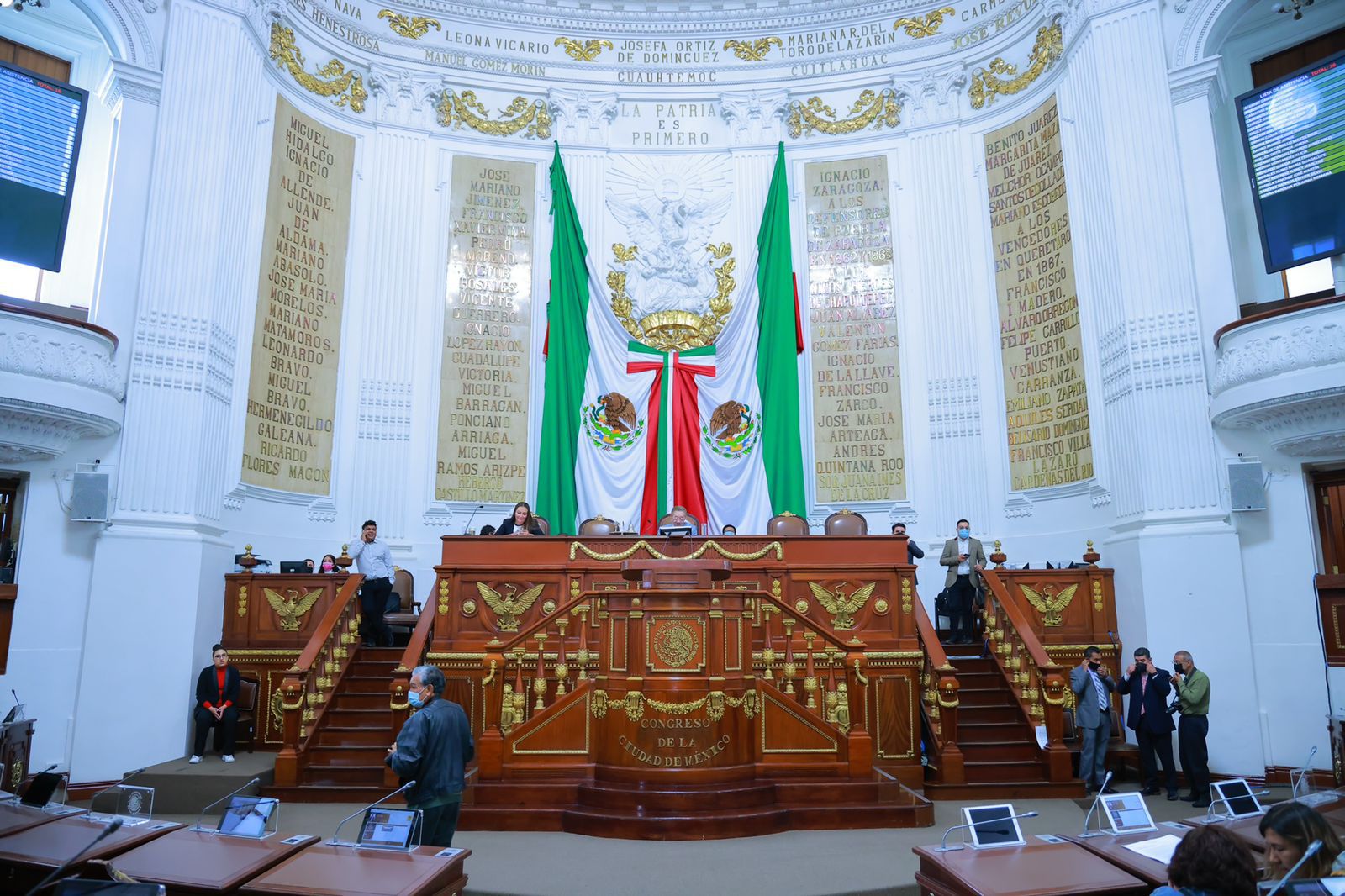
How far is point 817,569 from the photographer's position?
9523mm

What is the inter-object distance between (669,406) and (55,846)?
10.4 metres

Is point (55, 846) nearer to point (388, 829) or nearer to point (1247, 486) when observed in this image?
point (388, 829)

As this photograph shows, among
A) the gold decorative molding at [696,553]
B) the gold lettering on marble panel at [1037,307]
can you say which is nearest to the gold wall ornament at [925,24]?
the gold lettering on marble panel at [1037,307]

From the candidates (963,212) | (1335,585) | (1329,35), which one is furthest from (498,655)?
(1329,35)

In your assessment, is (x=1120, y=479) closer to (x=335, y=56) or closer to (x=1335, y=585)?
(x=1335, y=585)

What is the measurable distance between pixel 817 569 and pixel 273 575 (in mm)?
5954

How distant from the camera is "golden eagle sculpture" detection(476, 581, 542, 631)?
9477 millimetres

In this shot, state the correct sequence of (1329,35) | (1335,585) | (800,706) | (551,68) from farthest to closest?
(551,68) < (1329,35) < (1335,585) < (800,706)

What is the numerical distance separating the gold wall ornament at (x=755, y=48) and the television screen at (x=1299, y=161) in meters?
7.03

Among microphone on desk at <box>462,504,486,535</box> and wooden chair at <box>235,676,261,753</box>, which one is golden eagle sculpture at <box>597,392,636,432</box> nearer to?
microphone on desk at <box>462,504,486,535</box>

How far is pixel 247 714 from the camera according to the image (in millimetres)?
9867

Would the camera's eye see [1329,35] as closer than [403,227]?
Yes

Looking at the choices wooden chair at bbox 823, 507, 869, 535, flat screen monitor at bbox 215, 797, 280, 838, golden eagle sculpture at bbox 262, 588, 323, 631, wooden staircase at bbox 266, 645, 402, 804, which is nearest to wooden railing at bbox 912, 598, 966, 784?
wooden chair at bbox 823, 507, 869, 535

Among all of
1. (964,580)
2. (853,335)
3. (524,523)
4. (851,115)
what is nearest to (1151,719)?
(964,580)
